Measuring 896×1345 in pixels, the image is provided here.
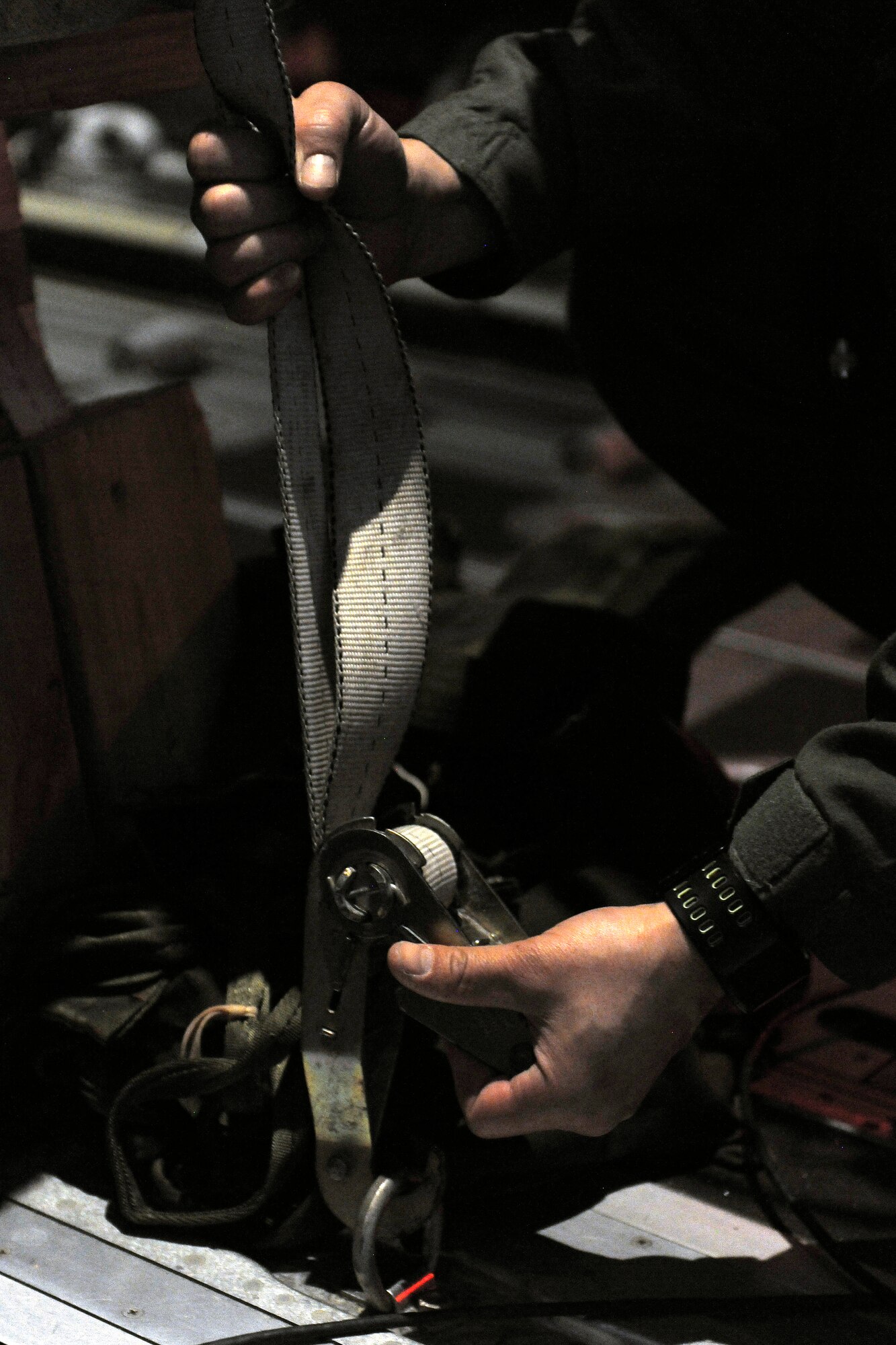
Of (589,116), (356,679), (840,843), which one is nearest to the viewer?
(840,843)

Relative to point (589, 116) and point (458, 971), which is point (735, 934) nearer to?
point (458, 971)

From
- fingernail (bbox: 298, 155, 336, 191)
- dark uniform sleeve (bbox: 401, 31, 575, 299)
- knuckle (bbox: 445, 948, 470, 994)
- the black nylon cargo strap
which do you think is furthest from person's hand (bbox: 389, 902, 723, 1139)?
dark uniform sleeve (bbox: 401, 31, 575, 299)

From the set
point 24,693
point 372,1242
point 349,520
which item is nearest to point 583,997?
point 372,1242

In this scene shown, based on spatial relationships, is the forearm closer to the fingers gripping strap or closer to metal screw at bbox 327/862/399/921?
the fingers gripping strap

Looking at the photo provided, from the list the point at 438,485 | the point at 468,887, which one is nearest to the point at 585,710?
the point at 468,887

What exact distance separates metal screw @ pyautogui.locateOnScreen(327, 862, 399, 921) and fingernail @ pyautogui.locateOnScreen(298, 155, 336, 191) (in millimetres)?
388

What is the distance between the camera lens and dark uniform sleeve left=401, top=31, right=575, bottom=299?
1035 mm

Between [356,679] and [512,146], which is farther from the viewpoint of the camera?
[512,146]

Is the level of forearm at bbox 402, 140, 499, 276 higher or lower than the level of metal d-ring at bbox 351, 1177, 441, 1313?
higher

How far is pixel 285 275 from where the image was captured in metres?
0.83

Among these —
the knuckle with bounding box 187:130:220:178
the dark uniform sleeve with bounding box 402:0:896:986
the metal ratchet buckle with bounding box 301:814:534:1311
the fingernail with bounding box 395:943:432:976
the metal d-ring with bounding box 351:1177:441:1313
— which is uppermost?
the knuckle with bounding box 187:130:220:178

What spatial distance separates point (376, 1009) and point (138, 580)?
0.39 metres

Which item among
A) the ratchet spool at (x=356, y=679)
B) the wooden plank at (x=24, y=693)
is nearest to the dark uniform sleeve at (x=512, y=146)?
the ratchet spool at (x=356, y=679)

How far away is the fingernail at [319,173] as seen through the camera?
32.0 inches
